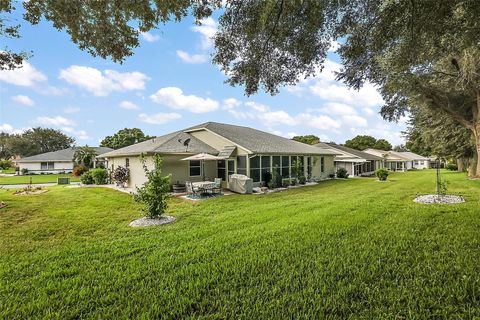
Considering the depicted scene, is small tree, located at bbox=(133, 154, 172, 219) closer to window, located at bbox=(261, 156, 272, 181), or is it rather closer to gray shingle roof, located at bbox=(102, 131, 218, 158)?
gray shingle roof, located at bbox=(102, 131, 218, 158)

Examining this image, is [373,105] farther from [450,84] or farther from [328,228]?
[328,228]

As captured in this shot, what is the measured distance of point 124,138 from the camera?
5494cm

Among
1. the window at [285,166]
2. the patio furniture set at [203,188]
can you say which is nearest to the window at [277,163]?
the window at [285,166]

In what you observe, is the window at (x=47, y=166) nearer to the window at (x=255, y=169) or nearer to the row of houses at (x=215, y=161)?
the row of houses at (x=215, y=161)

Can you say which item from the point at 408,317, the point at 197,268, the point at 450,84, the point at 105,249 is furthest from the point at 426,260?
the point at 450,84

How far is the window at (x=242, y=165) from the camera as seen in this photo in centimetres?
1630

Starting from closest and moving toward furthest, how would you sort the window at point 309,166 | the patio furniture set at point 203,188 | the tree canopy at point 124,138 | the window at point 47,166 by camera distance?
1. the patio furniture set at point 203,188
2. the window at point 309,166
3. the window at point 47,166
4. the tree canopy at point 124,138

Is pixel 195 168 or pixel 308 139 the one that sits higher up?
pixel 308 139

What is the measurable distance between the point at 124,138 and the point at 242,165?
46.5 metres

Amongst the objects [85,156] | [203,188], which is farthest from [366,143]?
[203,188]

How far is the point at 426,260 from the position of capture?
4.37m

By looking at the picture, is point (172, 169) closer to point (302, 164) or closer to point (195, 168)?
point (195, 168)

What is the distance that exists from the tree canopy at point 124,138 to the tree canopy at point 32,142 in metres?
14.0

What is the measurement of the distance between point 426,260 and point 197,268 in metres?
4.02
